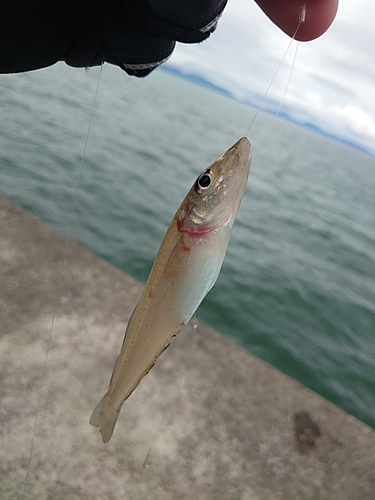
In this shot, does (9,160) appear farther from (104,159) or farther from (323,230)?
(323,230)

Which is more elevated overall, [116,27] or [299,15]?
[299,15]

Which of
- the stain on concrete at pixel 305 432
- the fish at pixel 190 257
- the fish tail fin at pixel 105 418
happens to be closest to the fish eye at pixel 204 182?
the fish at pixel 190 257

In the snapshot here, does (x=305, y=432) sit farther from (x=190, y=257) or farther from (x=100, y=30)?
(x=100, y=30)

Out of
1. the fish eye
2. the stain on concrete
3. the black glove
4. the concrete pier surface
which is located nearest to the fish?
the fish eye

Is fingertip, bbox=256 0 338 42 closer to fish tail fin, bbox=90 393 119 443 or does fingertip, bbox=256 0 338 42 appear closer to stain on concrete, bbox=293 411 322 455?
fish tail fin, bbox=90 393 119 443

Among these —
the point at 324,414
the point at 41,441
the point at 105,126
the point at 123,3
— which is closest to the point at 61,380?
the point at 41,441

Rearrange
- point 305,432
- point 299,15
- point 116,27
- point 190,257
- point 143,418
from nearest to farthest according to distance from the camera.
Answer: point 190,257 < point 299,15 < point 116,27 < point 143,418 < point 305,432

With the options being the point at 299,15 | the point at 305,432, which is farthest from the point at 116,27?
the point at 305,432
